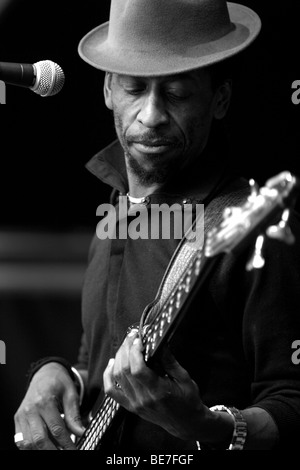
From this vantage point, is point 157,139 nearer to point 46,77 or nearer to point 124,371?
point 46,77

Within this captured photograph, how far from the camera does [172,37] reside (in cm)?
289

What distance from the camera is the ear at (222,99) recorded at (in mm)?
2996

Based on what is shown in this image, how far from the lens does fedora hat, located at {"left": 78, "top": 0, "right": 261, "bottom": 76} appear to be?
2840mm

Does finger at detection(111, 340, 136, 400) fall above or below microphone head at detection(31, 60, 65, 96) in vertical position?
below

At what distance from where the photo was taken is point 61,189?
4.63 metres

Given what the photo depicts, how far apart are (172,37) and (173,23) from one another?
40 mm

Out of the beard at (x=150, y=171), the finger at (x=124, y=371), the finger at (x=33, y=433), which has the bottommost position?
the finger at (x=33, y=433)

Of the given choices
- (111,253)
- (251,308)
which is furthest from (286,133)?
(251,308)

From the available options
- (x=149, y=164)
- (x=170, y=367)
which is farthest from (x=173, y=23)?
(x=170, y=367)

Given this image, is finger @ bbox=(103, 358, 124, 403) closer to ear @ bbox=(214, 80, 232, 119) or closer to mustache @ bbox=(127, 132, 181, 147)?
mustache @ bbox=(127, 132, 181, 147)

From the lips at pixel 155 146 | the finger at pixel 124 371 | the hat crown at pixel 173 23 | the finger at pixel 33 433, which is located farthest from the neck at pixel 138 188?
the finger at pixel 33 433

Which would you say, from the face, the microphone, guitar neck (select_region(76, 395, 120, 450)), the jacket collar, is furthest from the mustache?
guitar neck (select_region(76, 395, 120, 450))

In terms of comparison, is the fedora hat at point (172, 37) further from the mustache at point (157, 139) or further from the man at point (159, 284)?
the mustache at point (157, 139)
